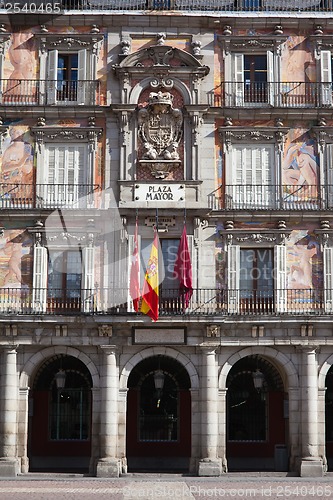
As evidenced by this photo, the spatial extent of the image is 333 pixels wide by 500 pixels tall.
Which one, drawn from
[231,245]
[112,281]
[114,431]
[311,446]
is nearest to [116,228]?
[112,281]

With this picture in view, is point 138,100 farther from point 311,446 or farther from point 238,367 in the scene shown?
point 311,446

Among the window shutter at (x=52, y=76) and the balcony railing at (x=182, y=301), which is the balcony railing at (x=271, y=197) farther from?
the window shutter at (x=52, y=76)

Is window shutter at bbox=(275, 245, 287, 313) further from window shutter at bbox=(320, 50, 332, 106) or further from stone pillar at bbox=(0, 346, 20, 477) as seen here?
stone pillar at bbox=(0, 346, 20, 477)

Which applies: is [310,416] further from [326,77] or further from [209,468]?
[326,77]

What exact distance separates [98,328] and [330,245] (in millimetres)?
9254

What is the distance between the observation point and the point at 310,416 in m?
33.1

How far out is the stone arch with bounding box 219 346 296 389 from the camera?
3359cm

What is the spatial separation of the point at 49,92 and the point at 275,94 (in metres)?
8.69

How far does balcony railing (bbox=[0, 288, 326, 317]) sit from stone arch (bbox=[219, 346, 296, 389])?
1.36 m

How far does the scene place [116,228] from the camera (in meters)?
34.4

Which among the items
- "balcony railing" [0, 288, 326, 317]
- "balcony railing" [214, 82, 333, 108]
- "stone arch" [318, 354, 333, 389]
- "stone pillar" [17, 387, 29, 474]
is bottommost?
"stone pillar" [17, 387, 29, 474]

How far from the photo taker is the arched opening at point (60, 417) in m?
35.7

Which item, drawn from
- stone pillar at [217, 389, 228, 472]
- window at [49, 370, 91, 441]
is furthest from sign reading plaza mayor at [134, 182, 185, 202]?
window at [49, 370, 91, 441]

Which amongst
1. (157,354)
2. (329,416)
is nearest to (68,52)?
(157,354)
